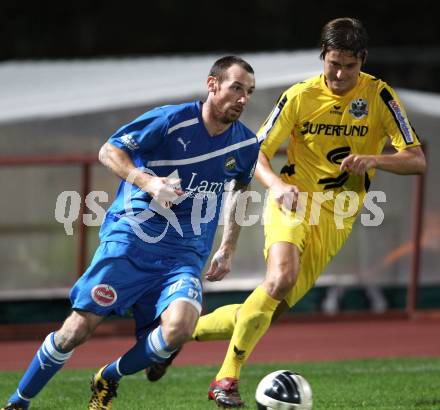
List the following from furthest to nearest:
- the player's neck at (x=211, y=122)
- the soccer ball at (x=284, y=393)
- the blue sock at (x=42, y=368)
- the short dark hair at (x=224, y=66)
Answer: the player's neck at (x=211, y=122)
the short dark hair at (x=224, y=66)
the blue sock at (x=42, y=368)
the soccer ball at (x=284, y=393)

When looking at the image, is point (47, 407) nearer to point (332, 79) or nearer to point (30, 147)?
point (332, 79)

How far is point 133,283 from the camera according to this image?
23.8 feet

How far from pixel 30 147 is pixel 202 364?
12.1 ft

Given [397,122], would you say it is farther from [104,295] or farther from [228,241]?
[104,295]

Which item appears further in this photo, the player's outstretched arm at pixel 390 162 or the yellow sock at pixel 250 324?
the yellow sock at pixel 250 324

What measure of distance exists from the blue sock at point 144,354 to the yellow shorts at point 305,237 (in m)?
1.41

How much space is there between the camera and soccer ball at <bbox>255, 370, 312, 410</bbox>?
7055 millimetres

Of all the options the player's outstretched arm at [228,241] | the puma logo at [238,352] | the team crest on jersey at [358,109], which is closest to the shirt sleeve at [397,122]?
the team crest on jersey at [358,109]

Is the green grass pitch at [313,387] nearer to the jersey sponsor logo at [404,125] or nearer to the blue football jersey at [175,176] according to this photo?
the blue football jersey at [175,176]

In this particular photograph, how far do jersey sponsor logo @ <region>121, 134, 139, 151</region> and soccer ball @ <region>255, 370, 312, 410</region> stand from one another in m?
1.47

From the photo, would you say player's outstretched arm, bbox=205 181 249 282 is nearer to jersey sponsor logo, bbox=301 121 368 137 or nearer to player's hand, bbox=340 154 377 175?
player's hand, bbox=340 154 377 175

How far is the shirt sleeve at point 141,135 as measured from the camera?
7.27 meters

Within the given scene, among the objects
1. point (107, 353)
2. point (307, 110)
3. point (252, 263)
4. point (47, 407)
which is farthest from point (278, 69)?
point (47, 407)

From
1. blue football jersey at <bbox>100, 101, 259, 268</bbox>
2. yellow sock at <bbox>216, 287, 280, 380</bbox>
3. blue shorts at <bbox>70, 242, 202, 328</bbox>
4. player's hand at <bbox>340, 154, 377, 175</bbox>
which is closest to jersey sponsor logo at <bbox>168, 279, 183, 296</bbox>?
blue shorts at <bbox>70, 242, 202, 328</bbox>
